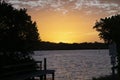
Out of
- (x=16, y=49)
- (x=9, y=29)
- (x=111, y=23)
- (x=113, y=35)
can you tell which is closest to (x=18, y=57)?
(x=16, y=49)

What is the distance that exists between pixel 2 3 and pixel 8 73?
9542 mm

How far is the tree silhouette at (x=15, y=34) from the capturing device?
2709 cm

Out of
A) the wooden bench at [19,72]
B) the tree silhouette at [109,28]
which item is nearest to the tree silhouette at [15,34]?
the wooden bench at [19,72]

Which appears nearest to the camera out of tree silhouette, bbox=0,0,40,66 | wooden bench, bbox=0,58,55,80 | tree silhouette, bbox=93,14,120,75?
wooden bench, bbox=0,58,55,80

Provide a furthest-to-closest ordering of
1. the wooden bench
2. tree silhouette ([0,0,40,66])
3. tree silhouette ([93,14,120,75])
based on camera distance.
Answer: tree silhouette ([93,14,120,75]) < tree silhouette ([0,0,40,66]) < the wooden bench

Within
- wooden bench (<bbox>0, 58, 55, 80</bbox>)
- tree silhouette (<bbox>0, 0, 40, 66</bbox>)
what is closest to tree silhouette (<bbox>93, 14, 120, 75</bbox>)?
tree silhouette (<bbox>0, 0, 40, 66</bbox>)

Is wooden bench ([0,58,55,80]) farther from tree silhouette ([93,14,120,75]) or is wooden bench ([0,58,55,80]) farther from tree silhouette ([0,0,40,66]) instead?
tree silhouette ([93,14,120,75])

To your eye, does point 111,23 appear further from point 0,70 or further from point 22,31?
point 0,70

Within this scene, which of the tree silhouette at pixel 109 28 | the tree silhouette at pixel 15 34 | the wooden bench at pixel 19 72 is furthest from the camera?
the tree silhouette at pixel 109 28

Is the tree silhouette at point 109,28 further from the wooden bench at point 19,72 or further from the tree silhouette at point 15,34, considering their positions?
the wooden bench at point 19,72

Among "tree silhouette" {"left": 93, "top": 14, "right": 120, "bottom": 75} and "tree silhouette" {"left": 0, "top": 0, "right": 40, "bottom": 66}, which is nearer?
"tree silhouette" {"left": 0, "top": 0, "right": 40, "bottom": 66}

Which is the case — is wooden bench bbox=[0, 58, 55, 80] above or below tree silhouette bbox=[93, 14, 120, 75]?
below

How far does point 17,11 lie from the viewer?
98.3 feet

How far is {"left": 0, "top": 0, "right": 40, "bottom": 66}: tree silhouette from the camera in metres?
27.1
